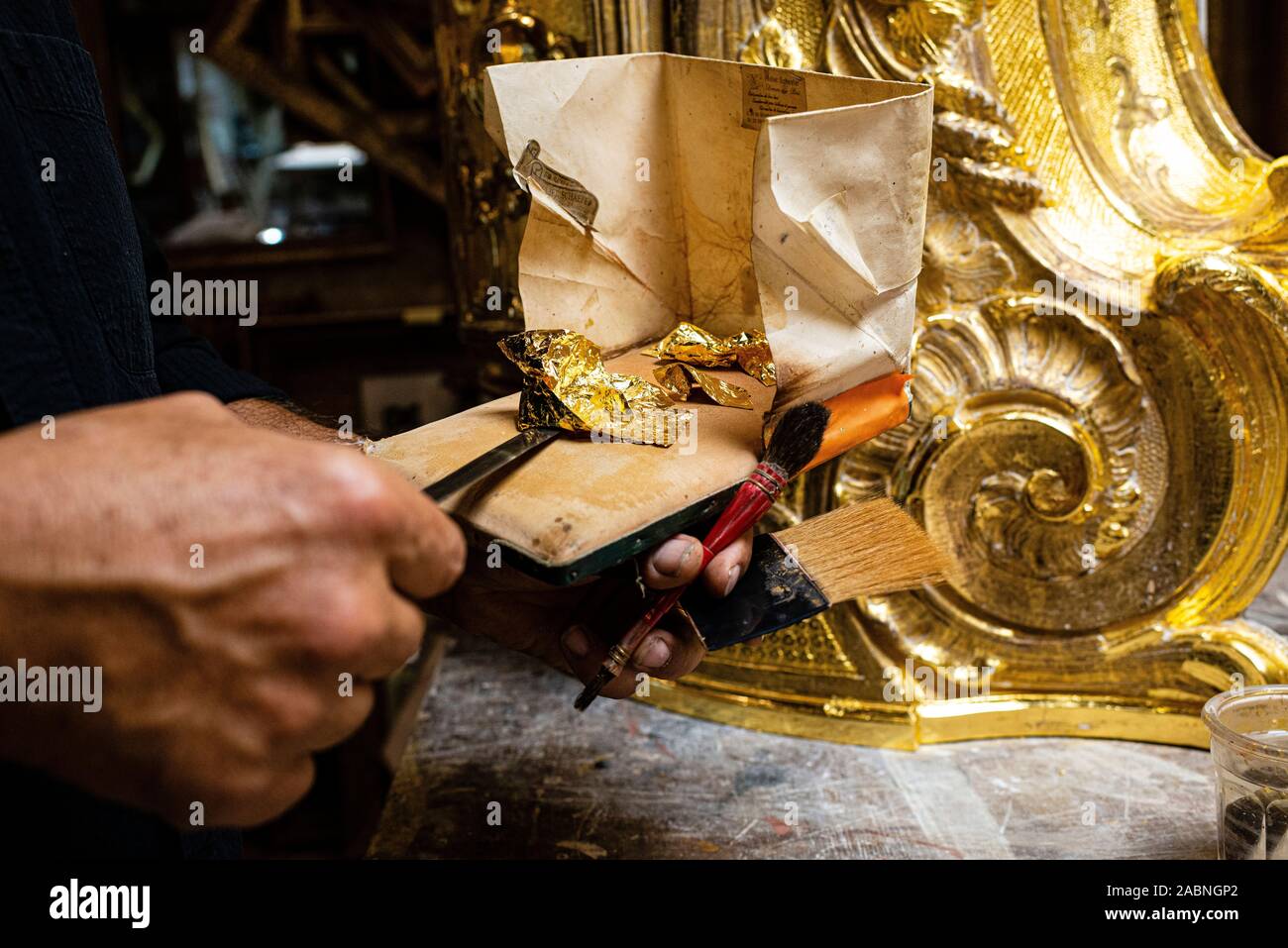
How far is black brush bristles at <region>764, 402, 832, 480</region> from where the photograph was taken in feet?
2.29

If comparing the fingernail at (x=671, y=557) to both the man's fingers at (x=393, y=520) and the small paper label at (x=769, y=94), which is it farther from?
the small paper label at (x=769, y=94)

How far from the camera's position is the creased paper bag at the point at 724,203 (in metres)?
0.66

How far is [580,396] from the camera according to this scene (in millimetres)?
729

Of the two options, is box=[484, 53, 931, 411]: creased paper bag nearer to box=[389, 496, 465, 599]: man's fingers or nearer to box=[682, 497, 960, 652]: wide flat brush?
box=[682, 497, 960, 652]: wide flat brush

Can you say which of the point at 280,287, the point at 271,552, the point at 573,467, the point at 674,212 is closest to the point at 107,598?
the point at 271,552

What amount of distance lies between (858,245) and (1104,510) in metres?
0.55

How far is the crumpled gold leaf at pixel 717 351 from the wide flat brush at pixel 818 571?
0.15 metres

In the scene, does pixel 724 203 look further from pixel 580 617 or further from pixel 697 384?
pixel 580 617

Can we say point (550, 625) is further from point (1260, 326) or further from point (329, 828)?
point (329, 828)

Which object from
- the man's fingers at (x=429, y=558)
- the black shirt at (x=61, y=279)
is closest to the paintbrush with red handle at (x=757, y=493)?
the man's fingers at (x=429, y=558)

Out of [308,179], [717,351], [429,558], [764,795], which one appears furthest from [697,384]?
[308,179]

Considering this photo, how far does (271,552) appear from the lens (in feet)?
1.37

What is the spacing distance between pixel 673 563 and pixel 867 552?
0.67 feet

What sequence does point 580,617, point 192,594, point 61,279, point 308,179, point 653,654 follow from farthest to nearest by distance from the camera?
1. point 308,179
2. point 580,617
3. point 653,654
4. point 61,279
5. point 192,594
